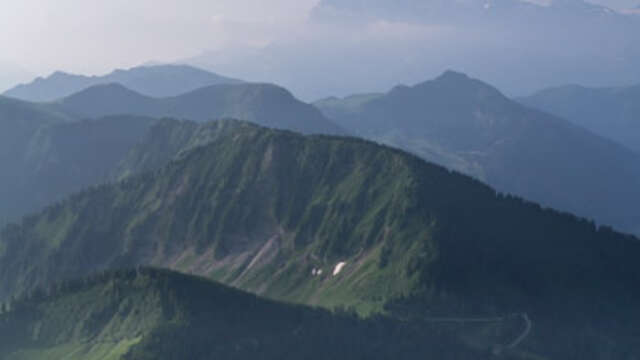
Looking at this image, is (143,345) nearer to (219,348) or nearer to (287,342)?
(219,348)

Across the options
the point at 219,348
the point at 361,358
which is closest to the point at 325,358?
the point at 361,358

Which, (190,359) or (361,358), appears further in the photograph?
(361,358)

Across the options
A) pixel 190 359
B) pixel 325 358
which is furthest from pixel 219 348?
pixel 325 358

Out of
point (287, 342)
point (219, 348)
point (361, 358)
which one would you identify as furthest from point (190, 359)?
Answer: point (361, 358)

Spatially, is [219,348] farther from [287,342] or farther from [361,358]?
[361,358]

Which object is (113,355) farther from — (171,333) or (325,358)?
(325,358)

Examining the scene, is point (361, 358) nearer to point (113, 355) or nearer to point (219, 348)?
point (219, 348)

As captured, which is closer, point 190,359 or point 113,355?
point 190,359
